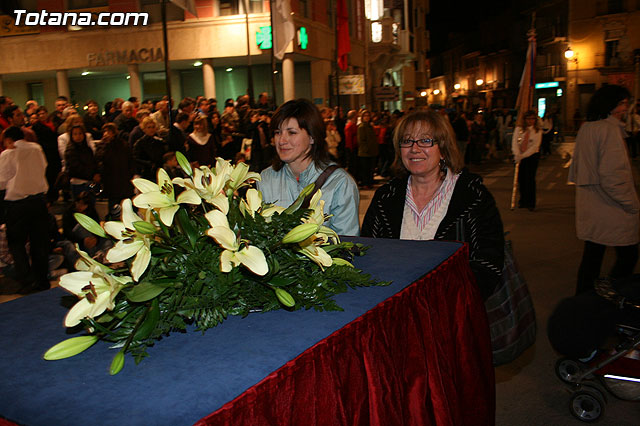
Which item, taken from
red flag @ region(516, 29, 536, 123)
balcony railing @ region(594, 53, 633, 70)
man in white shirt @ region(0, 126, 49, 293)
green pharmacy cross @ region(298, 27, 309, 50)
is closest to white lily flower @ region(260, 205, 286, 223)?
man in white shirt @ region(0, 126, 49, 293)

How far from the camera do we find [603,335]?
3.50m

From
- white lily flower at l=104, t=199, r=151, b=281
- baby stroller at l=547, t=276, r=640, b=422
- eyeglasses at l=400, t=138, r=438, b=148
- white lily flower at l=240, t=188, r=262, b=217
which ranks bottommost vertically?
baby stroller at l=547, t=276, r=640, b=422

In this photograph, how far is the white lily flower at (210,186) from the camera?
5.35 feet

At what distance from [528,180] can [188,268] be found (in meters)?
11.1

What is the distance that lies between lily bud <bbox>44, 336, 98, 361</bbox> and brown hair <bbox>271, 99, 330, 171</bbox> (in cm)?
249

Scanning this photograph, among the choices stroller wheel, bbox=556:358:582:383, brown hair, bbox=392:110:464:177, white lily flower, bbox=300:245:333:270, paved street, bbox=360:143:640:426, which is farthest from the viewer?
stroller wheel, bbox=556:358:582:383

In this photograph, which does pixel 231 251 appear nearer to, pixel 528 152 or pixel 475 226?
pixel 475 226

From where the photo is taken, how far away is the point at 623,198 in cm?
486

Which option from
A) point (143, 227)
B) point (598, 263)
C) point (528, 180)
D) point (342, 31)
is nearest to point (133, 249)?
point (143, 227)

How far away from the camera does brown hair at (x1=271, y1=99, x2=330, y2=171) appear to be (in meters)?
3.76

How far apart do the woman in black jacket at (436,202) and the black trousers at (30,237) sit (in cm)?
495

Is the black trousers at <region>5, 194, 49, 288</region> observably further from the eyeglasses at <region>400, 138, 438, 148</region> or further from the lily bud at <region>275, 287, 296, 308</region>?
the lily bud at <region>275, 287, 296, 308</region>

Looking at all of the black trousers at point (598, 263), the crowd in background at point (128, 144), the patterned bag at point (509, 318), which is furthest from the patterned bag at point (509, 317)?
the crowd in background at point (128, 144)

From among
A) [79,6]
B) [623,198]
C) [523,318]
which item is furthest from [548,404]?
[79,6]
